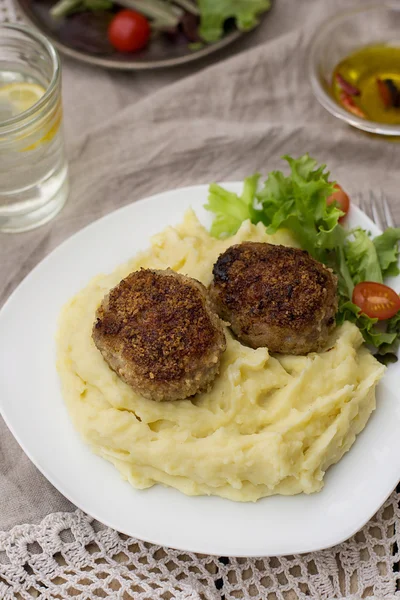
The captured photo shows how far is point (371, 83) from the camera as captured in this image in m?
6.68

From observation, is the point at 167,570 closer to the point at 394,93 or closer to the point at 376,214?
the point at 376,214

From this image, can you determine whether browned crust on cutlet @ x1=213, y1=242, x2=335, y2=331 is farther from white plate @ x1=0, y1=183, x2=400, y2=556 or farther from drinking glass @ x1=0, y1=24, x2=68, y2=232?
drinking glass @ x1=0, y1=24, x2=68, y2=232

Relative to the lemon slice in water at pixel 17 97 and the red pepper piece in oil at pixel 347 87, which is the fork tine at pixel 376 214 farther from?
the lemon slice in water at pixel 17 97

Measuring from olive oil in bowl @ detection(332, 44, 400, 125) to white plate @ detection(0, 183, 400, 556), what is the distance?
86.8 inches

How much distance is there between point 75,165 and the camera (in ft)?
21.0

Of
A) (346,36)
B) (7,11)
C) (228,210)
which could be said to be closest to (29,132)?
(228,210)

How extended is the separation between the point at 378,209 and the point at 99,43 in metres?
3.17

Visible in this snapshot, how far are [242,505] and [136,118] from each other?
3851mm

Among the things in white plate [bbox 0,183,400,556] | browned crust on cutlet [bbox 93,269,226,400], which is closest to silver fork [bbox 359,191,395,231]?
white plate [bbox 0,183,400,556]


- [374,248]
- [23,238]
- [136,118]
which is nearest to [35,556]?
[23,238]

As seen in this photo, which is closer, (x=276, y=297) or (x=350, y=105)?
(x=276, y=297)

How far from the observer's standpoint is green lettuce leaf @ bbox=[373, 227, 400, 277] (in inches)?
199

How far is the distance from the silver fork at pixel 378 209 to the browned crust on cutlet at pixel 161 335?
2.00 m

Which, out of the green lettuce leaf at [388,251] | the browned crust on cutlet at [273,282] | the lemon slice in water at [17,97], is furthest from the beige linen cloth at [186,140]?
the browned crust on cutlet at [273,282]
